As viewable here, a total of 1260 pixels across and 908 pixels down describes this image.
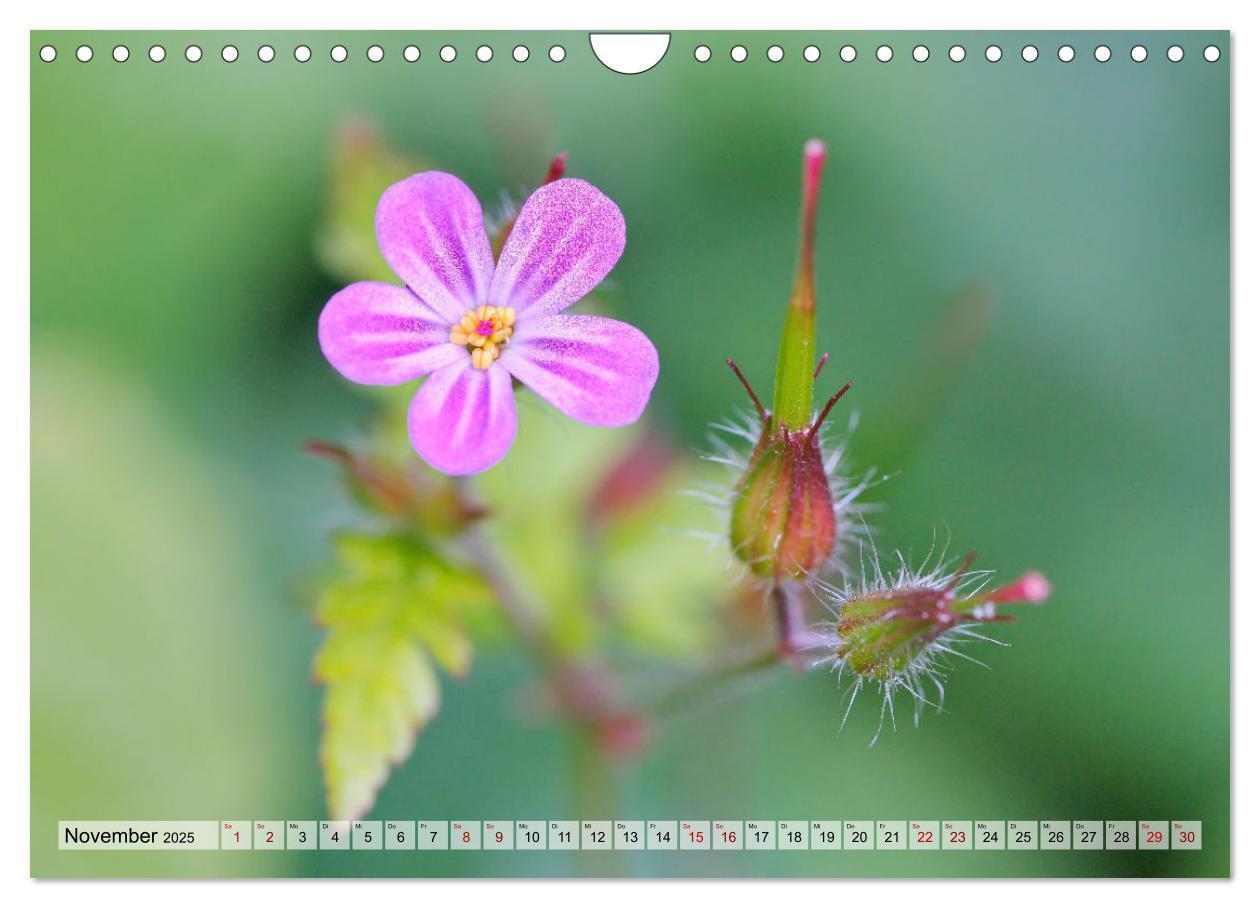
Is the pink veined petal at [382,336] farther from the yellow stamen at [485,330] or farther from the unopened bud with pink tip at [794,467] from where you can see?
the unopened bud with pink tip at [794,467]

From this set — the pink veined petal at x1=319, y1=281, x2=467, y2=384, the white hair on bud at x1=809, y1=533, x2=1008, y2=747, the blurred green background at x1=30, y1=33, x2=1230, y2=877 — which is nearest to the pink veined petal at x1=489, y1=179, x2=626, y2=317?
the pink veined petal at x1=319, y1=281, x2=467, y2=384

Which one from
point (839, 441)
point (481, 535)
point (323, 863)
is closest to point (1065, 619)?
point (839, 441)

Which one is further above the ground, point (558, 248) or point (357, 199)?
point (357, 199)

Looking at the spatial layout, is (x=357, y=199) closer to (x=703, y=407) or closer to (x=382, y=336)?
(x=382, y=336)

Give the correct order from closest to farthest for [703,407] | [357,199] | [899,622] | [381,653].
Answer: [899,622] → [381,653] → [357,199] → [703,407]

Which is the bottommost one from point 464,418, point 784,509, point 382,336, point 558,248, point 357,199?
point 784,509

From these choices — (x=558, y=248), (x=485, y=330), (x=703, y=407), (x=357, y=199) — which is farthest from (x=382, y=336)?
(x=703, y=407)

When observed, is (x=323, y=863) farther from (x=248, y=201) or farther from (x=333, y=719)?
(x=248, y=201)

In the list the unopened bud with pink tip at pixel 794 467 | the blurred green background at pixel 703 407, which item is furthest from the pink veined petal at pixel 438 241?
the blurred green background at pixel 703 407

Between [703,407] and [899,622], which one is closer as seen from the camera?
[899,622]
